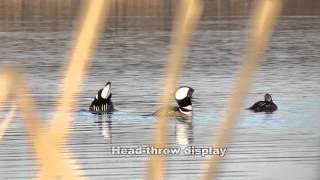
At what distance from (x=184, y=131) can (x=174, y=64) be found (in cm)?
883

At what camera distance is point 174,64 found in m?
2.83

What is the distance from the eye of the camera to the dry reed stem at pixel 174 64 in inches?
109

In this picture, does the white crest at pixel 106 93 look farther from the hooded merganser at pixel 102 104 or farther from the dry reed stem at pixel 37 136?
the dry reed stem at pixel 37 136

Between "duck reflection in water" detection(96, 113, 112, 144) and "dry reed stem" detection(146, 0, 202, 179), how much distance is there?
7.67 meters

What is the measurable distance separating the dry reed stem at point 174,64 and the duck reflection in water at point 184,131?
7.68 m

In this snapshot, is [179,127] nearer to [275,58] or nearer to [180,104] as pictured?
[180,104]

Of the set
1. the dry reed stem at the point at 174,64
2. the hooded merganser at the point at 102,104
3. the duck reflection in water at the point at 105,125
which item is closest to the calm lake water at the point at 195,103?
the duck reflection in water at the point at 105,125

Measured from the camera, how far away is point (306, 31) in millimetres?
35938

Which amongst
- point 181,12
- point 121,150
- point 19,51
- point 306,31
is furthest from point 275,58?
point 181,12

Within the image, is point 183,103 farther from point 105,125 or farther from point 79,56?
point 79,56

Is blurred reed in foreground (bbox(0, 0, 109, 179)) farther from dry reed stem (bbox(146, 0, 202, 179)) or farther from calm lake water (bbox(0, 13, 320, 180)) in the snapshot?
calm lake water (bbox(0, 13, 320, 180))

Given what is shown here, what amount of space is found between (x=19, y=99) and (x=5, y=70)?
4.8 inches

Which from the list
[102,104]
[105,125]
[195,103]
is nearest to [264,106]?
[195,103]

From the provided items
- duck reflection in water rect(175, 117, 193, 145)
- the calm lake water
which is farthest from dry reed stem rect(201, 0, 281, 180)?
duck reflection in water rect(175, 117, 193, 145)
